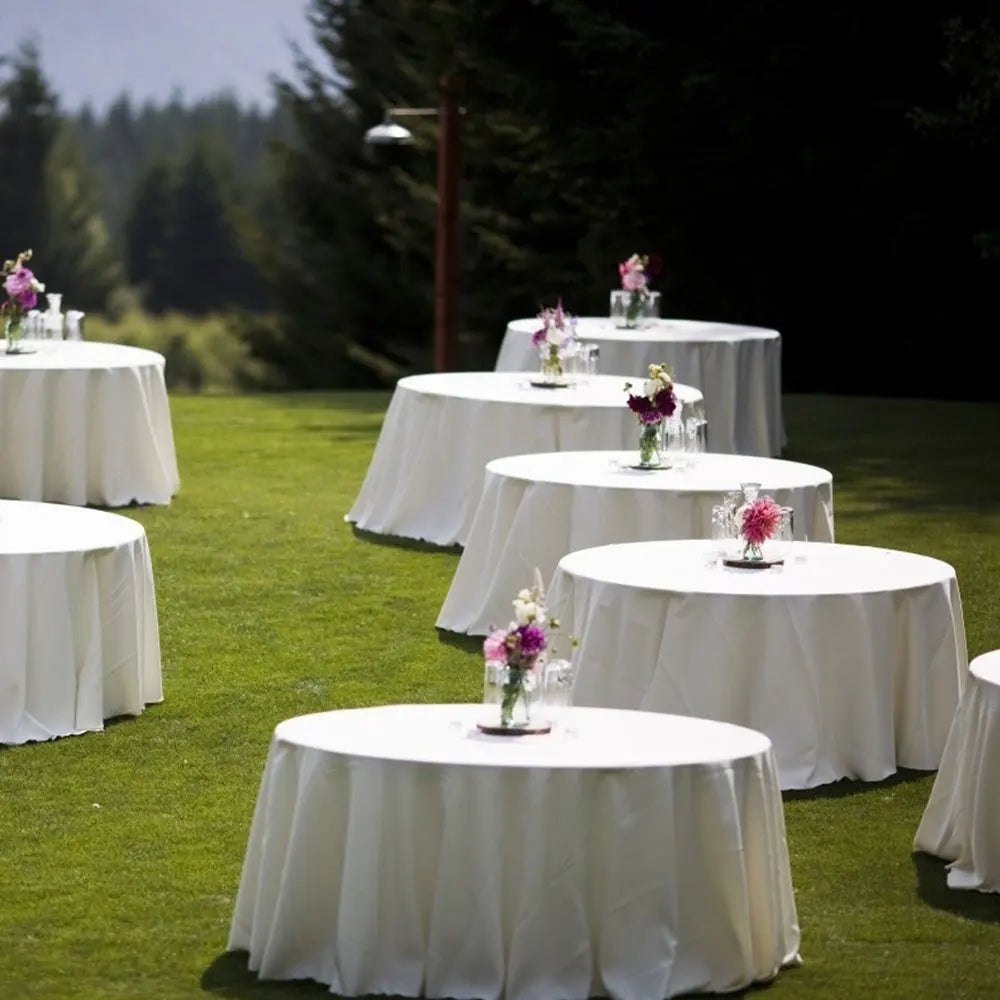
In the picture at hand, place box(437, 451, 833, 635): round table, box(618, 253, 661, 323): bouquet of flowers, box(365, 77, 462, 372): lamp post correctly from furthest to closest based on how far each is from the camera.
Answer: box(365, 77, 462, 372): lamp post, box(618, 253, 661, 323): bouquet of flowers, box(437, 451, 833, 635): round table

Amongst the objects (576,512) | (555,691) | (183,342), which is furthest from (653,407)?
(183,342)

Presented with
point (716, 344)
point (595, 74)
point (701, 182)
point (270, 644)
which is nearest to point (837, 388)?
point (701, 182)

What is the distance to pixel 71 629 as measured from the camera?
19.3 ft

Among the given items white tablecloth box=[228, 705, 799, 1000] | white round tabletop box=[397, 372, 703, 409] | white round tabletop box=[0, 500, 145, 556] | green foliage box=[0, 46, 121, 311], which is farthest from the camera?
green foliage box=[0, 46, 121, 311]

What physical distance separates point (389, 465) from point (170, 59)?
96.8 meters

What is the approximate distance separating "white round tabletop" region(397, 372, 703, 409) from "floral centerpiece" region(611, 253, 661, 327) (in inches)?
82.1

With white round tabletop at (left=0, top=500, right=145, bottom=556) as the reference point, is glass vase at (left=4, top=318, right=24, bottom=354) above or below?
above

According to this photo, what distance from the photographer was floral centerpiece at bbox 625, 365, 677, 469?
7277mm

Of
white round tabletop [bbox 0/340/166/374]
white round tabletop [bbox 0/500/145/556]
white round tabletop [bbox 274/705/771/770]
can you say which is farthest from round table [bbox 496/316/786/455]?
white round tabletop [bbox 274/705/771/770]

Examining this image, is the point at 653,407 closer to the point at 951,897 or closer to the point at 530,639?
the point at 951,897

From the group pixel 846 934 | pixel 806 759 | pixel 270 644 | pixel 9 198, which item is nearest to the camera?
pixel 846 934

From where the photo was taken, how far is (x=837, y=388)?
17.9m

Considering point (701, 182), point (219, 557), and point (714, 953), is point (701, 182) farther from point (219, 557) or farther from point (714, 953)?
point (714, 953)

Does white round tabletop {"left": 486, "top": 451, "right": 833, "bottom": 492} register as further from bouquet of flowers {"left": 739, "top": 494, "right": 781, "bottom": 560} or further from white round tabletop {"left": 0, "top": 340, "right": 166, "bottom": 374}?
white round tabletop {"left": 0, "top": 340, "right": 166, "bottom": 374}
